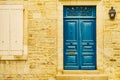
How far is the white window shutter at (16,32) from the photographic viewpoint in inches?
480

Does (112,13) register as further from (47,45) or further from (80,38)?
(47,45)

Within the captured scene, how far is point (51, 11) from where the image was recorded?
12.2m

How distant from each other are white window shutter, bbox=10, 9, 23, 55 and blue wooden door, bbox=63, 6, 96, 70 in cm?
158

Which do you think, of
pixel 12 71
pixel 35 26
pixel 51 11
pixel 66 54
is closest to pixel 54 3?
pixel 51 11

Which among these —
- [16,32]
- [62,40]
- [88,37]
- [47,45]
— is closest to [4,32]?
[16,32]

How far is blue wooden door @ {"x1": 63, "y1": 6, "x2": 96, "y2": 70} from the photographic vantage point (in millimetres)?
12438

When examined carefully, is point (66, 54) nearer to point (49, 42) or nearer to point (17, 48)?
point (49, 42)

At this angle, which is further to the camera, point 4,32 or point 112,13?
point 4,32

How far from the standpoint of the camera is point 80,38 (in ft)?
40.8

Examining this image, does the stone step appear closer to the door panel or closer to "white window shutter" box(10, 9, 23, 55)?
the door panel

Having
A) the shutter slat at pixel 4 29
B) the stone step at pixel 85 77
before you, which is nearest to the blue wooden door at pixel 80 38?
the stone step at pixel 85 77

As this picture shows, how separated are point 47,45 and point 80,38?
1222mm

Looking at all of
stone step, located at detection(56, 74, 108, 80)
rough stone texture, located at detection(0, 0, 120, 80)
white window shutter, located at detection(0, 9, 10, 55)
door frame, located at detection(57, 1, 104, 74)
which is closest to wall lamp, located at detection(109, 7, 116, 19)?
rough stone texture, located at detection(0, 0, 120, 80)

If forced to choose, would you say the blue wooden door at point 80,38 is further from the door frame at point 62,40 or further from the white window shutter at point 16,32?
the white window shutter at point 16,32
